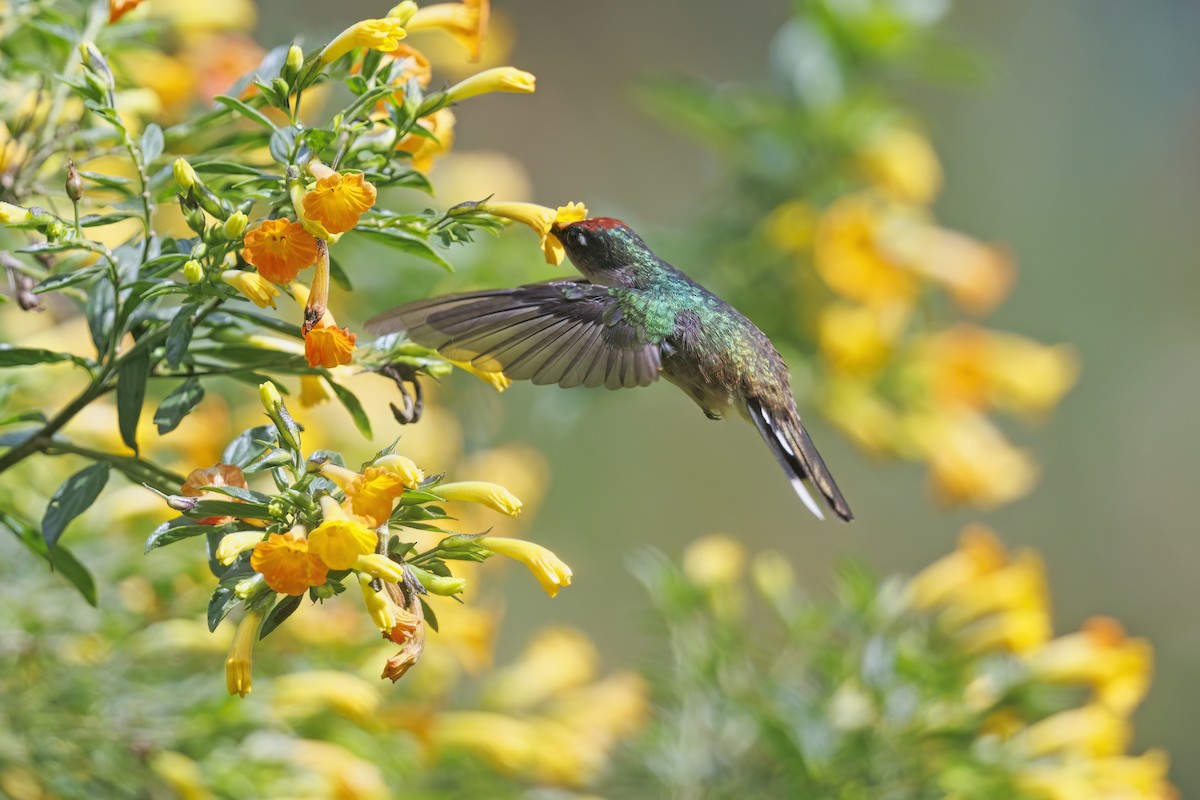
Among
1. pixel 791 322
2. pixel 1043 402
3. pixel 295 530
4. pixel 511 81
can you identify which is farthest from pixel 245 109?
pixel 1043 402

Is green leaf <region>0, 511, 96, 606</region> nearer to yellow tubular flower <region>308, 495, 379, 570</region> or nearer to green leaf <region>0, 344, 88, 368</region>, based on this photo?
green leaf <region>0, 344, 88, 368</region>

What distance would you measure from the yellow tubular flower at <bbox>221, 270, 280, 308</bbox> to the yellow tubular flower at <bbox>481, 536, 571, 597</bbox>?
1.01ft

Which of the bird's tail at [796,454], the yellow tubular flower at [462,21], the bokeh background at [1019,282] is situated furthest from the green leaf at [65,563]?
the bokeh background at [1019,282]

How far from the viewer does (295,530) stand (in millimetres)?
1084

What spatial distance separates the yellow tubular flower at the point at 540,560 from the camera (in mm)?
1243

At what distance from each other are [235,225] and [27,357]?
0.31 meters

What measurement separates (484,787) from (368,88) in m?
1.36

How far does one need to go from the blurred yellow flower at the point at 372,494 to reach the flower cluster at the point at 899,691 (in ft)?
3.64

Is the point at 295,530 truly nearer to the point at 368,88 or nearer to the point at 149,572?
the point at 368,88

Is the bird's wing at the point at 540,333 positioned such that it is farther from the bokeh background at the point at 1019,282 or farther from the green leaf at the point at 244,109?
the bokeh background at the point at 1019,282

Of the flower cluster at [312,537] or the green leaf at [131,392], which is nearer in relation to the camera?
the flower cluster at [312,537]

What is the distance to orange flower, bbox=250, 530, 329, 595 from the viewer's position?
1.04 metres

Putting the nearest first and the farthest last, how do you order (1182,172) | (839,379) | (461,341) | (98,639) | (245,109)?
(245,109) < (461,341) < (98,639) < (839,379) < (1182,172)

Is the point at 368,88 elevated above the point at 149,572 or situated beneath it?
elevated above
